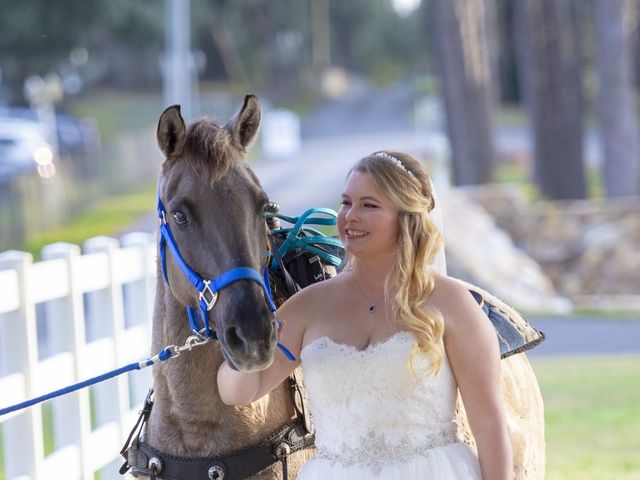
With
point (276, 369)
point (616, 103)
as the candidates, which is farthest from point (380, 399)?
point (616, 103)

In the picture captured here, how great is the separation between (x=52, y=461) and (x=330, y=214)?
2.06 meters

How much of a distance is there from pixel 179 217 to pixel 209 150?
0.24 meters

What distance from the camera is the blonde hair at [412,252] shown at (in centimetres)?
326

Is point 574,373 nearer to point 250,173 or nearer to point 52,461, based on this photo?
point 52,461

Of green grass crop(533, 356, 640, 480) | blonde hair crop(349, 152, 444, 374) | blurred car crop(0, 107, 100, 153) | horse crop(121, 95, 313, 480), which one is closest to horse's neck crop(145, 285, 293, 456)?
horse crop(121, 95, 313, 480)

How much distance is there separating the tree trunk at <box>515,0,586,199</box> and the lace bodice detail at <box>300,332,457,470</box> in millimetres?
21694

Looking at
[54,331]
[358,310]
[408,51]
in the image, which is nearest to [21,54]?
[54,331]

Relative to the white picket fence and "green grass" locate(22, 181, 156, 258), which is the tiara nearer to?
the white picket fence

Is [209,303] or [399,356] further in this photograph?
[209,303]

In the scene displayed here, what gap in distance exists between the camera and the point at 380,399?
10.9ft

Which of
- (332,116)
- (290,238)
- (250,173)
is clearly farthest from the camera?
(332,116)

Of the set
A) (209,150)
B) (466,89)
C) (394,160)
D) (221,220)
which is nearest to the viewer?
(394,160)

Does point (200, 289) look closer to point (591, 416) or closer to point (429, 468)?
point (429, 468)

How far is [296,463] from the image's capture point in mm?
4016
